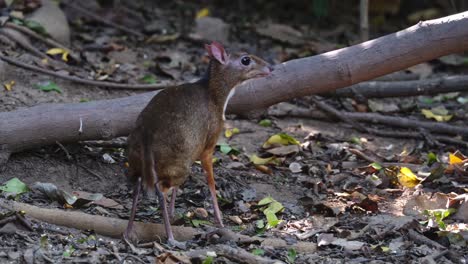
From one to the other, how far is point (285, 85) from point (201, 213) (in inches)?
48.5

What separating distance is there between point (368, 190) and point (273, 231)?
1.25 m

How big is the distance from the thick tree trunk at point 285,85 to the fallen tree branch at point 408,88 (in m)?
1.90

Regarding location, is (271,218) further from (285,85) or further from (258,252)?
(285,85)

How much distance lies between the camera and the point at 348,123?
26.5ft

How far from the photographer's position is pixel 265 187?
6344 mm

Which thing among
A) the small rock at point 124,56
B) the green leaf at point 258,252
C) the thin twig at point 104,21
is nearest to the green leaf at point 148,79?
the small rock at point 124,56

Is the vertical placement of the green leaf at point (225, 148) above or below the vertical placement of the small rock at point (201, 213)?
above

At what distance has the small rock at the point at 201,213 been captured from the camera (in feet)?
18.7

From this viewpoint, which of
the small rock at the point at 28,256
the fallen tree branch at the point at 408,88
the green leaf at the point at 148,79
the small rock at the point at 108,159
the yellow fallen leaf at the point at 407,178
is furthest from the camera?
the green leaf at the point at 148,79

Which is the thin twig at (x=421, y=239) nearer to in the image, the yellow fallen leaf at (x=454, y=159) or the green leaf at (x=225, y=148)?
the yellow fallen leaf at (x=454, y=159)

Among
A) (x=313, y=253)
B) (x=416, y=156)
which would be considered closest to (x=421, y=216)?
(x=313, y=253)

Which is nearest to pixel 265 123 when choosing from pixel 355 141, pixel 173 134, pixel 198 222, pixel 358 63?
pixel 355 141

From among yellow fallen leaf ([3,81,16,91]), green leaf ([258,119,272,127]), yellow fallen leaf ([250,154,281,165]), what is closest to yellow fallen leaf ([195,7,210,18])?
green leaf ([258,119,272,127])

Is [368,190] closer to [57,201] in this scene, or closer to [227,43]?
[57,201]
